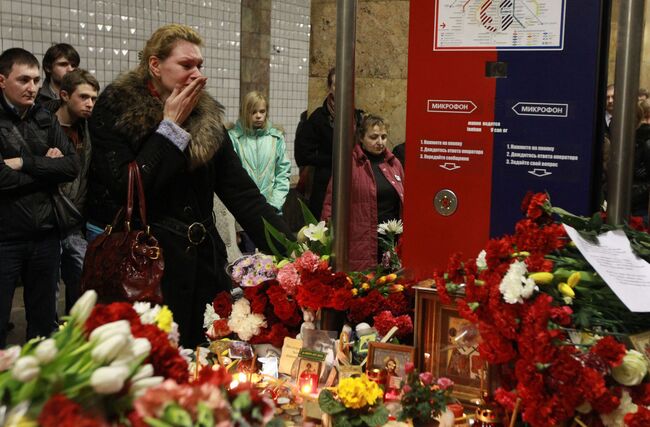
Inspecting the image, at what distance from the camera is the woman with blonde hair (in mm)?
6008

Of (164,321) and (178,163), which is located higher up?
(178,163)

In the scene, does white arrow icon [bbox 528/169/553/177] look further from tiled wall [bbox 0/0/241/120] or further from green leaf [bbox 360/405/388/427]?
tiled wall [bbox 0/0/241/120]

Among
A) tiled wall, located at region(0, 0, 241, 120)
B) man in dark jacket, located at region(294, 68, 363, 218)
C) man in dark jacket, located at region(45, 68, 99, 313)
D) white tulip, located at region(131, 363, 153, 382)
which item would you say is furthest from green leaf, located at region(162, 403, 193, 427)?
tiled wall, located at region(0, 0, 241, 120)

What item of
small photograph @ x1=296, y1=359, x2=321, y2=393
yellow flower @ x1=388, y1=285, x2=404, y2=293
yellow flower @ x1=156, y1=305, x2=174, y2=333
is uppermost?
yellow flower @ x1=156, y1=305, x2=174, y2=333

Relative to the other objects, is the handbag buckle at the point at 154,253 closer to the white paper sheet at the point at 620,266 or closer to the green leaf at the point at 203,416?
the white paper sheet at the point at 620,266

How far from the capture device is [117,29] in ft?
22.4

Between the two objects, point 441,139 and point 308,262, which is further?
point 308,262

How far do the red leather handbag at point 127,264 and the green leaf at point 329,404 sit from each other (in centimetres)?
105

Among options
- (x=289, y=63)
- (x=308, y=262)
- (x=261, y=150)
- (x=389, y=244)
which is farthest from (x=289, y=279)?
(x=289, y=63)

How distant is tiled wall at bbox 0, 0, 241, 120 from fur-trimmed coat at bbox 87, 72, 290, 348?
10.8 ft

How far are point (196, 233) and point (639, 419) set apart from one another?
5.80 feet

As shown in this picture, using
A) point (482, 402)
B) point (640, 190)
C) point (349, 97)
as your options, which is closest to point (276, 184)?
point (640, 190)

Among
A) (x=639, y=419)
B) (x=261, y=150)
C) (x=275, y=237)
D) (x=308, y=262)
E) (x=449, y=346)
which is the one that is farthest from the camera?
(x=261, y=150)

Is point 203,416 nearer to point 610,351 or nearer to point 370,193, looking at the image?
point 610,351
